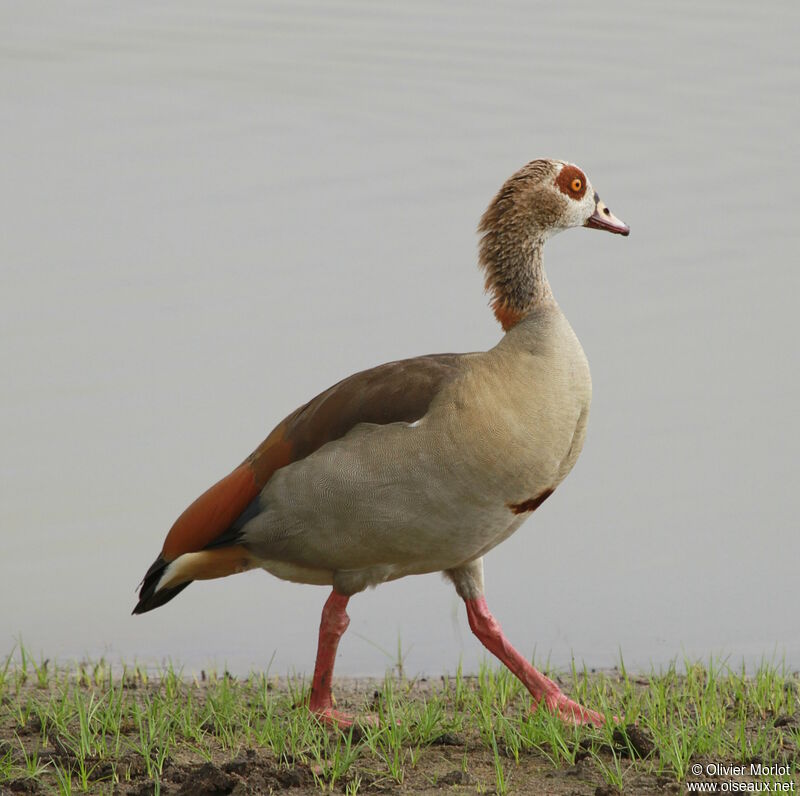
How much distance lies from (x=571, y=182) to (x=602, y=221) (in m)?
0.27

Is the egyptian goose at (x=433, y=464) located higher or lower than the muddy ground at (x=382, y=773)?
higher

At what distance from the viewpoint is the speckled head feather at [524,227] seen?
560cm

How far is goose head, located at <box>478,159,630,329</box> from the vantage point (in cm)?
560

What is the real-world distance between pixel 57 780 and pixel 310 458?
5.00ft

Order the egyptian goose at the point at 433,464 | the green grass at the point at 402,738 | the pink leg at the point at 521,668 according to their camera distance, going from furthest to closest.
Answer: the pink leg at the point at 521,668, the egyptian goose at the point at 433,464, the green grass at the point at 402,738

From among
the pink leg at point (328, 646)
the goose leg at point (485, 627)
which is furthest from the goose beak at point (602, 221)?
the pink leg at point (328, 646)

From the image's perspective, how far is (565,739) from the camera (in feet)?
15.9

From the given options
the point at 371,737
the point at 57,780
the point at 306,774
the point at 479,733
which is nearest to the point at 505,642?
the point at 479,733

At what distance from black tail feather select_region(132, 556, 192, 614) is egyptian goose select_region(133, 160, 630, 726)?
16 mm

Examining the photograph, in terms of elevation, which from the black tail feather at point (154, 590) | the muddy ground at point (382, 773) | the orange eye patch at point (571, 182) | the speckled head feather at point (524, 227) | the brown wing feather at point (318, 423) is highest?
the orange eye patch at point (571, 182)

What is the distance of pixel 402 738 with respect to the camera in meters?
4.94

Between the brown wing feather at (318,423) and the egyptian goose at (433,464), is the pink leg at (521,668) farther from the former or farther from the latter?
the brown wing feather at (318,423)

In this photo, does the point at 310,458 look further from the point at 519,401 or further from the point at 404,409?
the point at 519,401

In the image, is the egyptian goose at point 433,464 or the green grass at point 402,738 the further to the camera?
the egyptian goose at point 433,464
